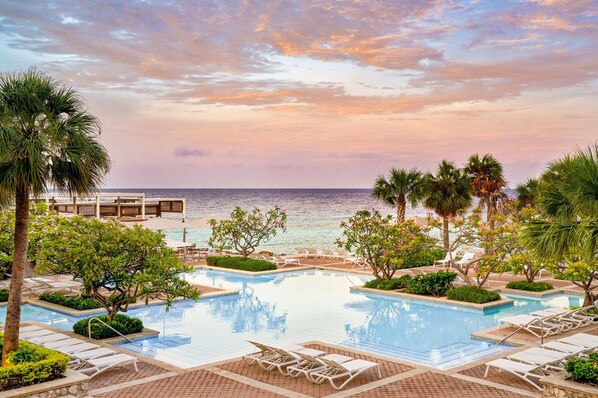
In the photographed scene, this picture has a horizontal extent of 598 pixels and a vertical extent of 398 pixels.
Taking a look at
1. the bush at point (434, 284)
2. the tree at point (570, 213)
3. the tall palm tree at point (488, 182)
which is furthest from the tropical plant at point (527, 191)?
the tree at point (570, 213)

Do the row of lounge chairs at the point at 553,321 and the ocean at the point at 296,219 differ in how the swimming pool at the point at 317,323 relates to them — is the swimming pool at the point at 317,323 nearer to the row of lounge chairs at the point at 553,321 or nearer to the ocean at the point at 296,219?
the row of lounge chairs at the point at 553,321

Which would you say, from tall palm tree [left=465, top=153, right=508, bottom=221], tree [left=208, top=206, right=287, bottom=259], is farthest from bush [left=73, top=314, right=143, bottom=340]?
tall palm tree [left=465, top=153, right=508, bottom=221]

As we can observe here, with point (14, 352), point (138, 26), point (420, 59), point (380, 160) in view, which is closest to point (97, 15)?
point (138, 26)

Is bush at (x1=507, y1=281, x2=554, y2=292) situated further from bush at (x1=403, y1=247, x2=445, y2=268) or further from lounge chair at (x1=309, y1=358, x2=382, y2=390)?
lounge chair at (x1=309, y1=358, x2=382, y2=390)

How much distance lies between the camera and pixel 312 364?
11.8 meters

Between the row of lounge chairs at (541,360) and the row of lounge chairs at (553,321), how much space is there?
2.06 m

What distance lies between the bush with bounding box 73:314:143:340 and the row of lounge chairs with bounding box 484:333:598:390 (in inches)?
345

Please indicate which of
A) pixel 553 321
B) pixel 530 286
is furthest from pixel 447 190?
pixel 553 321

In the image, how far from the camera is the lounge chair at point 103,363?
11398 mm

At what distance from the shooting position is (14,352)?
10070 mm

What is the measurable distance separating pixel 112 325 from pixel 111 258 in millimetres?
1992

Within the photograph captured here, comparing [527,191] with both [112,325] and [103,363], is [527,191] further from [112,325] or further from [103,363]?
[103,363]

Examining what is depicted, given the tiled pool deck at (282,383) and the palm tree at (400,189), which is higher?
the palm tree at (400,189)

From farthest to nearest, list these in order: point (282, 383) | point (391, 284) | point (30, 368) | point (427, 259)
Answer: point (427, 259)
point (391, 284)
point (282, 383)
point (30, 368)
